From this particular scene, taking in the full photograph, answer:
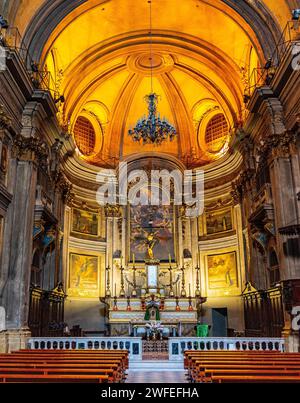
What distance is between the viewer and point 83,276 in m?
18.8

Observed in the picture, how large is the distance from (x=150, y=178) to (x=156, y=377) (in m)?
13.7

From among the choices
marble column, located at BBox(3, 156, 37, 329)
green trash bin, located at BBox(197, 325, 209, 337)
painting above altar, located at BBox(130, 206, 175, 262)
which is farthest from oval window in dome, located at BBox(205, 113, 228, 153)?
marble column, located at BBox(3, 156, 37, 329)

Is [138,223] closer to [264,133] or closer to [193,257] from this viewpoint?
[193,257]

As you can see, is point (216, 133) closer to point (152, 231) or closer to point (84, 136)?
point (152, 231)

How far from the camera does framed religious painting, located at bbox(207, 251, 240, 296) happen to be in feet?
59.5

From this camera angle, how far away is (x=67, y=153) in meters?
17.8

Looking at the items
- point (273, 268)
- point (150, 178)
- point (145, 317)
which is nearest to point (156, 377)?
point (273, 268)

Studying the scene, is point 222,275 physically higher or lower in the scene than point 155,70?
lower

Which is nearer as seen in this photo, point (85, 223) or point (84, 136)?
point (85, 223)

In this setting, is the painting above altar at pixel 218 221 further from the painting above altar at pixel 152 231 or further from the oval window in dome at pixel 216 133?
the oval window in dome at pixel 216 133

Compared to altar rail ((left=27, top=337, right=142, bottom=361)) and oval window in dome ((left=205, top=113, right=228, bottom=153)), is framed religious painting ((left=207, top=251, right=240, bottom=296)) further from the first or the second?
altar rail ((left=27, top=337, right=142, bottom=361))

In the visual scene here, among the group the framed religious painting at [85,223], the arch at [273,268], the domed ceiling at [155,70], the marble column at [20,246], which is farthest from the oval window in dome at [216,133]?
the marble column at [20,246]

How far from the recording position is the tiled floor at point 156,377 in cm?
807

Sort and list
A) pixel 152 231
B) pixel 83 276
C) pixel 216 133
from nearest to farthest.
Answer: pixel 83 276 < pixel 152 231 < pixel 216 133
